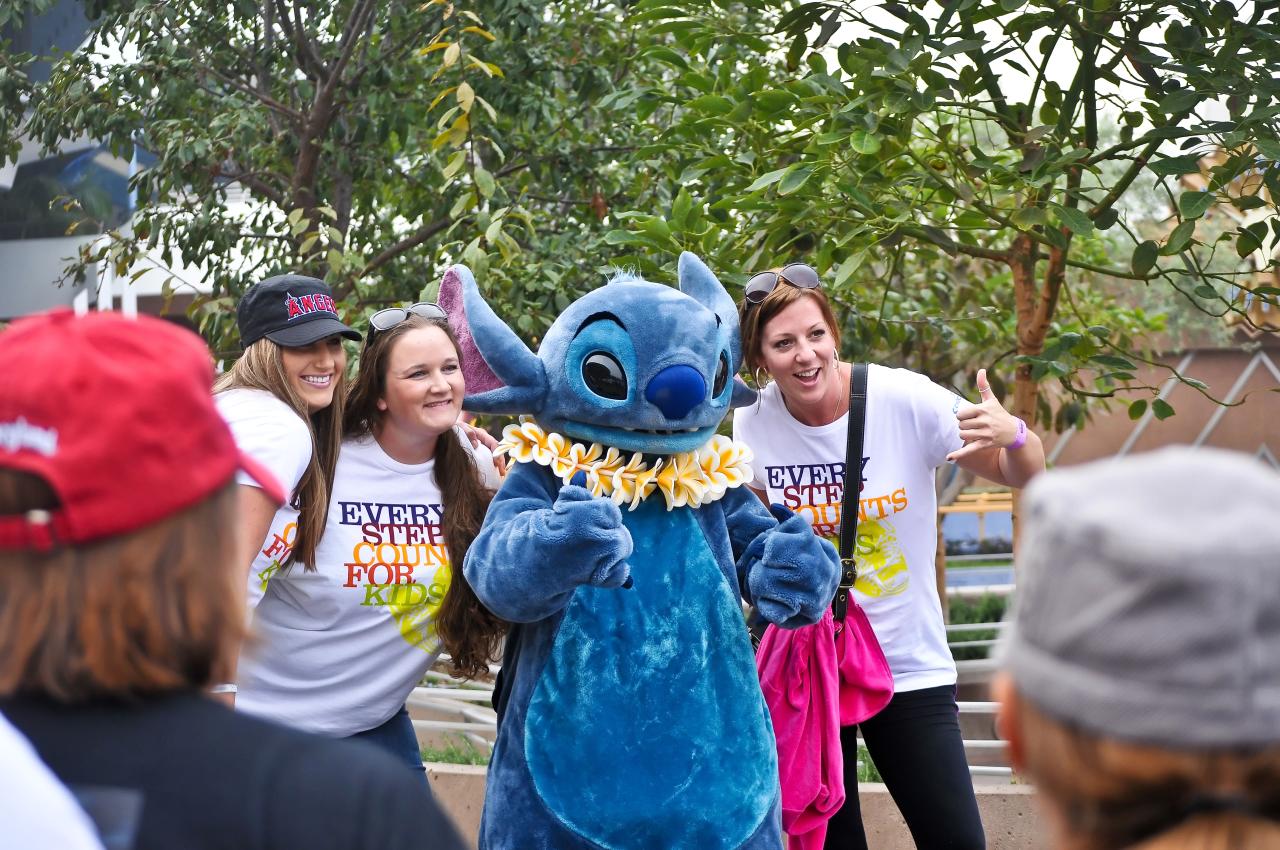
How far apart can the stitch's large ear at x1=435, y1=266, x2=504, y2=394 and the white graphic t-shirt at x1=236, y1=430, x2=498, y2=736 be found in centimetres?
38

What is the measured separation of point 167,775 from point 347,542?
2195 mm

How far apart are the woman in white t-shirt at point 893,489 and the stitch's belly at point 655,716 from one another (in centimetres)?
59

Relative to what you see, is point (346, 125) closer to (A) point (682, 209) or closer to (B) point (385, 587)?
(A) point (682, 209)

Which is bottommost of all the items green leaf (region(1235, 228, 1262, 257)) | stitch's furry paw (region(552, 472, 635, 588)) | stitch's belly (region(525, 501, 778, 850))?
stitch's belly (region(525, 501, 778, 850))

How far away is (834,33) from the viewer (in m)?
4.12

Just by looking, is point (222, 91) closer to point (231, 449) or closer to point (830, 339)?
point (830, 339)

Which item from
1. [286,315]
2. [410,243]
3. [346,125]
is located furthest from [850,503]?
[346,125]

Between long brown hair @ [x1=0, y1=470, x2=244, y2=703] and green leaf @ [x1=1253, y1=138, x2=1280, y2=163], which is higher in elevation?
green leaf @ [x1=1253, y1=138, x2=1280, y2=163]

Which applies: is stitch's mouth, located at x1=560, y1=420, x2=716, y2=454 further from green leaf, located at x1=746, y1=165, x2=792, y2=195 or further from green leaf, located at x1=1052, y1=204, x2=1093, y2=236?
green leaf, located at x1=1052, y1=204, x2=1093, y2=236

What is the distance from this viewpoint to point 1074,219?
373 cm

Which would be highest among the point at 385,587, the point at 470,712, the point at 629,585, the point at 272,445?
the point at 272,445

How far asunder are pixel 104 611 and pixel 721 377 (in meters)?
2.14

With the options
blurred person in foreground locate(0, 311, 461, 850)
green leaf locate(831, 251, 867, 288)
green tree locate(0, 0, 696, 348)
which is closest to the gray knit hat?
blurred person in foreground locate(0, 311, 461, 850)

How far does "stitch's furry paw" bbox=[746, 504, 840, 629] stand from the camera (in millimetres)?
3105
